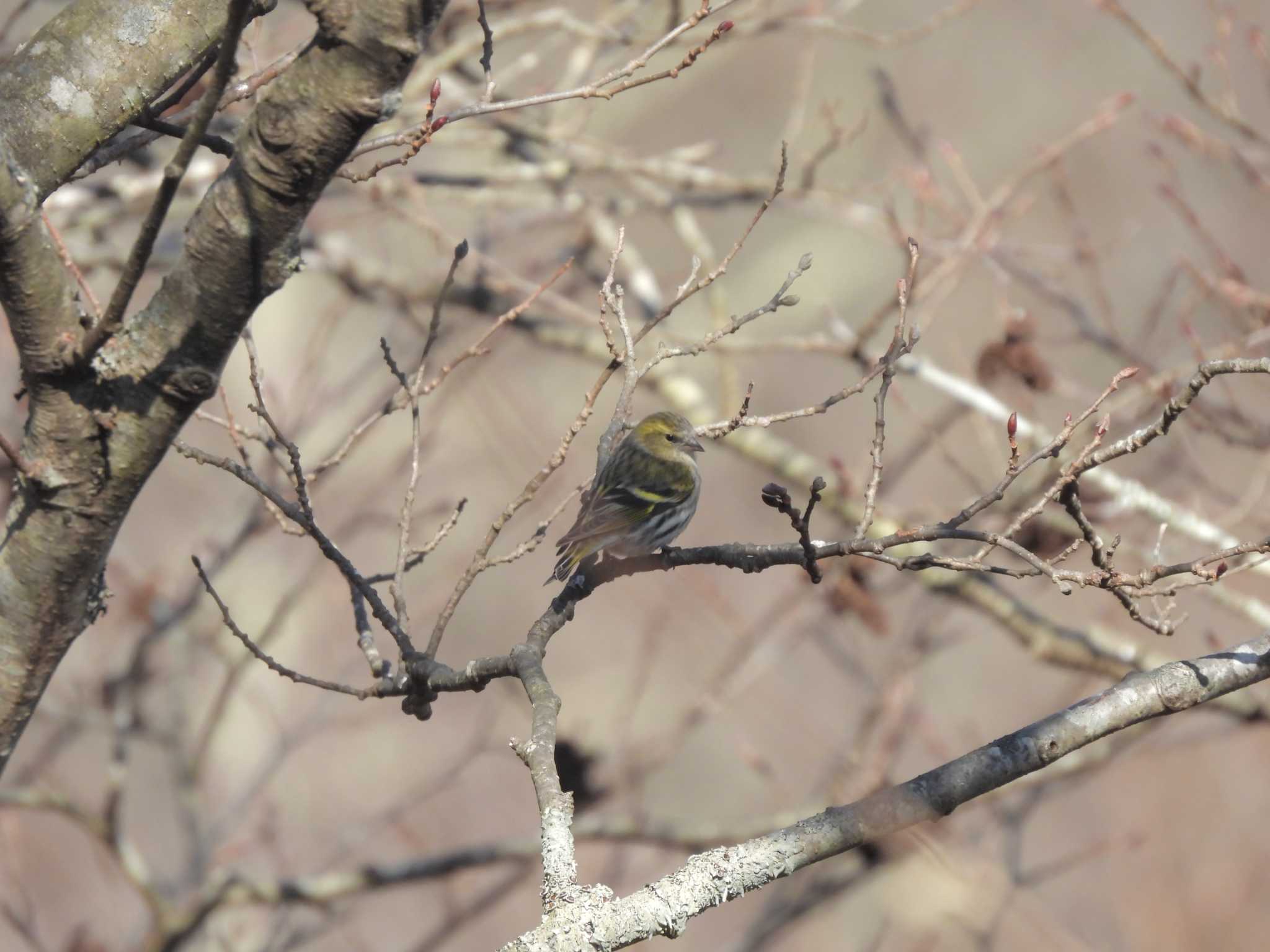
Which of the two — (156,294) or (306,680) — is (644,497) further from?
(156,294)

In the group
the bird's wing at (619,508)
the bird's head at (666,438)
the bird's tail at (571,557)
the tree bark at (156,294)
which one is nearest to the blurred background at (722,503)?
the bird's head at (666,438)

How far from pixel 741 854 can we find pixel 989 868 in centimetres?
357

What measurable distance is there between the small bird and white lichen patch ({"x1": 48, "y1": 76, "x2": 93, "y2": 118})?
2.12 meters

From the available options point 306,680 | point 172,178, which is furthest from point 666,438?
point 172,178

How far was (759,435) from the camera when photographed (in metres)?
5.60

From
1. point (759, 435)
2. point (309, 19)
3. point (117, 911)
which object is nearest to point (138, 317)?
point (759, 435)

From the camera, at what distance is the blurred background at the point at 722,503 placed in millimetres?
5016

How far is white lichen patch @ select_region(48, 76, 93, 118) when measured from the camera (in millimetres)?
2414

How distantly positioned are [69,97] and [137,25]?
0.68 feet

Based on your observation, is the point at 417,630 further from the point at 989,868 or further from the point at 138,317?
the point at 138,317

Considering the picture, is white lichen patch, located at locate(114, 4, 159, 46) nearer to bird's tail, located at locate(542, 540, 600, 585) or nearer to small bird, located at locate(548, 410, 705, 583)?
bird's tail, located at locate(542, 540, 600, 585)

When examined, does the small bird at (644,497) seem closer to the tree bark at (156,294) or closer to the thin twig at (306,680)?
the thin twig at (306,680)

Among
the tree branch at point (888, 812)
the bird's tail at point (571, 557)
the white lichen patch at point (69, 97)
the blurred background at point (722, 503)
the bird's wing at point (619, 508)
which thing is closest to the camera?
the tree branch at point (888, 812)

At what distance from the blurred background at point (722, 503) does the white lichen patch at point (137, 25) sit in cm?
66
